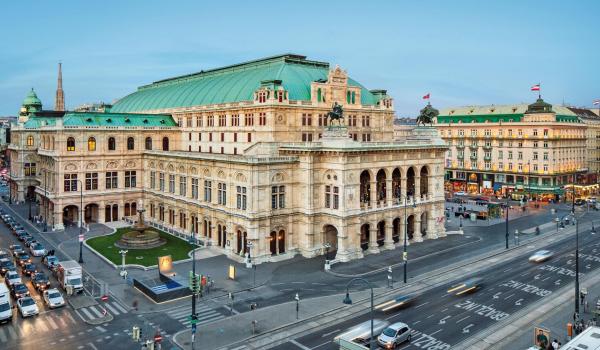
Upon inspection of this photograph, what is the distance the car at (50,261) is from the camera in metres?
62.9

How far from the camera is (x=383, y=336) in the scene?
40.4 m

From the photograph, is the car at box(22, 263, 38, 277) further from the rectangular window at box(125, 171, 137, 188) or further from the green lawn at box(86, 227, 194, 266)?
the rectangular window at box(125, 171, 137, 188)

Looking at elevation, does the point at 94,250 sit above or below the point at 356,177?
below

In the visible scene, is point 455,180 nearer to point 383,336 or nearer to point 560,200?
point 560,200

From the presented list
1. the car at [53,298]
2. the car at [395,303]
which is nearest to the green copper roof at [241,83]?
the car at [395,303]

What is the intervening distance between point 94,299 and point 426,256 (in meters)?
43.7


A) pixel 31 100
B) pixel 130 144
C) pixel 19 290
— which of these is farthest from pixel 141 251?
pixel 31 100

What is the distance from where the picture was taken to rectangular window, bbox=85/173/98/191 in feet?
302

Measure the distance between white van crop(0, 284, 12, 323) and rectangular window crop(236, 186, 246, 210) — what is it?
30522 millimetres

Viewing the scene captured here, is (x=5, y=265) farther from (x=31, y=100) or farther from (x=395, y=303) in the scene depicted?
(x=31, y=100)

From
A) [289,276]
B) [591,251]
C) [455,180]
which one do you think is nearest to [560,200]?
[455,180]

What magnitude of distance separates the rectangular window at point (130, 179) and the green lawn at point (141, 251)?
1699 cm

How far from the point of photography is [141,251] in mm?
71938

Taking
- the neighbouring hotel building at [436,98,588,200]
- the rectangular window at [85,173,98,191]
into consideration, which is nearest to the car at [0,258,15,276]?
the rectangular window at [85,173,98,191]
